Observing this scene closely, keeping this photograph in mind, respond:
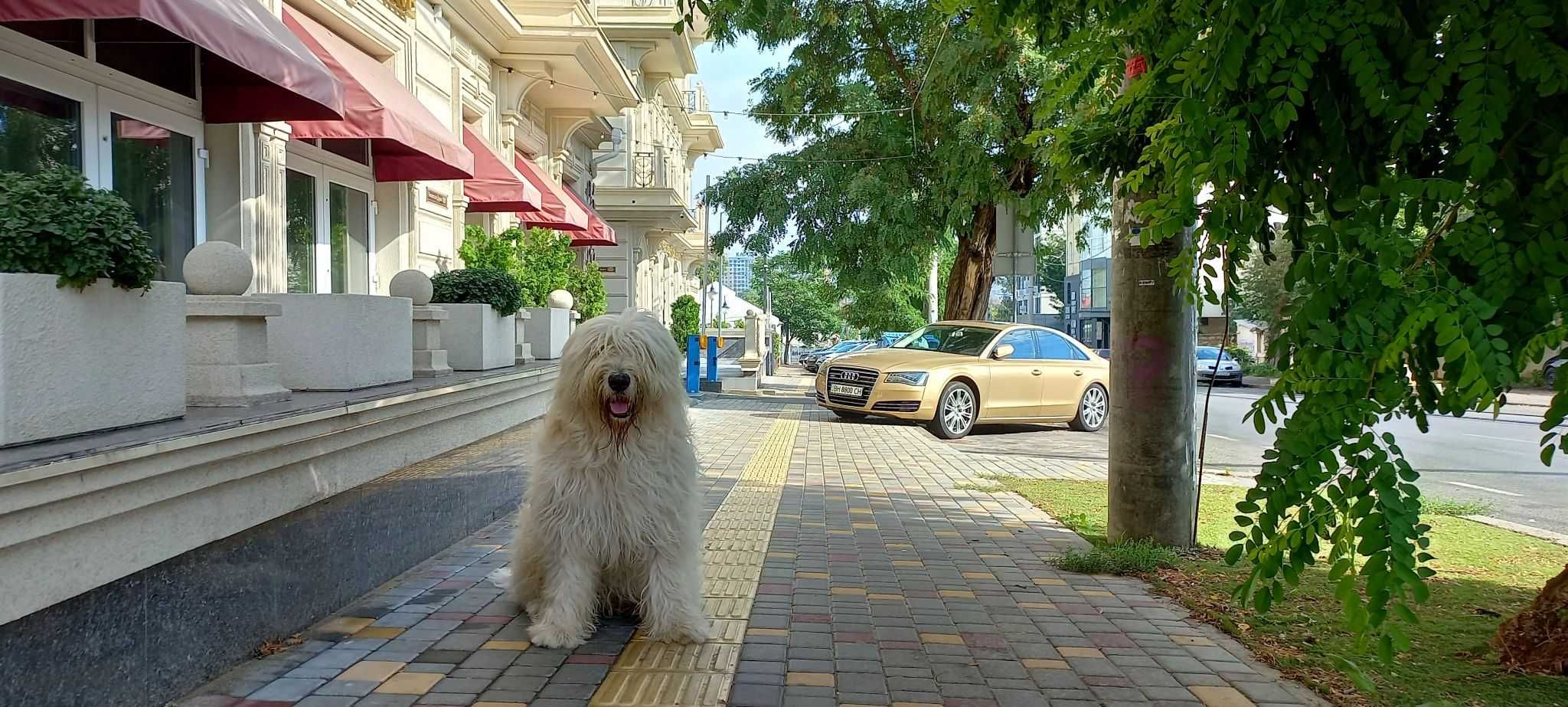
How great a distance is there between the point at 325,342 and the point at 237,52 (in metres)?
1.83

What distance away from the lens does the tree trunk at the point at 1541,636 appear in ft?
12.5

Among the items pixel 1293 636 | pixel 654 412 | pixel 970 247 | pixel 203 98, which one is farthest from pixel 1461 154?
pixel 970 247

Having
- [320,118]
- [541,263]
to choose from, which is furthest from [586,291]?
[320,118]

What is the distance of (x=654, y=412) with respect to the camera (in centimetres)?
423

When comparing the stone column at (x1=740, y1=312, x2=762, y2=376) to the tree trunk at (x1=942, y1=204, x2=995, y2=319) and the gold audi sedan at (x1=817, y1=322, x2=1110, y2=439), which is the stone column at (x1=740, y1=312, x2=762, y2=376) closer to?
the tree trunk at (x1=942, y1=204, x2=995, y2=319)

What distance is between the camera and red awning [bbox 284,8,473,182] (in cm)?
821

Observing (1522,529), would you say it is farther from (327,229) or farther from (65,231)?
(327,229)

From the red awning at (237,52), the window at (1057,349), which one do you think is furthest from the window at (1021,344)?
the red awning at (237,52)

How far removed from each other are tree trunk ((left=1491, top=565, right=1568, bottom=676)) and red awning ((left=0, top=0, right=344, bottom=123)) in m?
6.71

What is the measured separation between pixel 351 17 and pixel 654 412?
25.1 feet

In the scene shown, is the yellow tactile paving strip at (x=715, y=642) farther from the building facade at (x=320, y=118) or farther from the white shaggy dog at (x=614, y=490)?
the building facade at (x=320, y=118)

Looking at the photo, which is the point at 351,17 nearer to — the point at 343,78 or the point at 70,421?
the point at 343,78

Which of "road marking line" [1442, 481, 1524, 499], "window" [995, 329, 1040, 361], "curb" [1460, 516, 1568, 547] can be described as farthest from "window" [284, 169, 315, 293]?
"road marking line" [1442, 481, 1524, 499]

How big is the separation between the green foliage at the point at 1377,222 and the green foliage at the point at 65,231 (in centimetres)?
325
